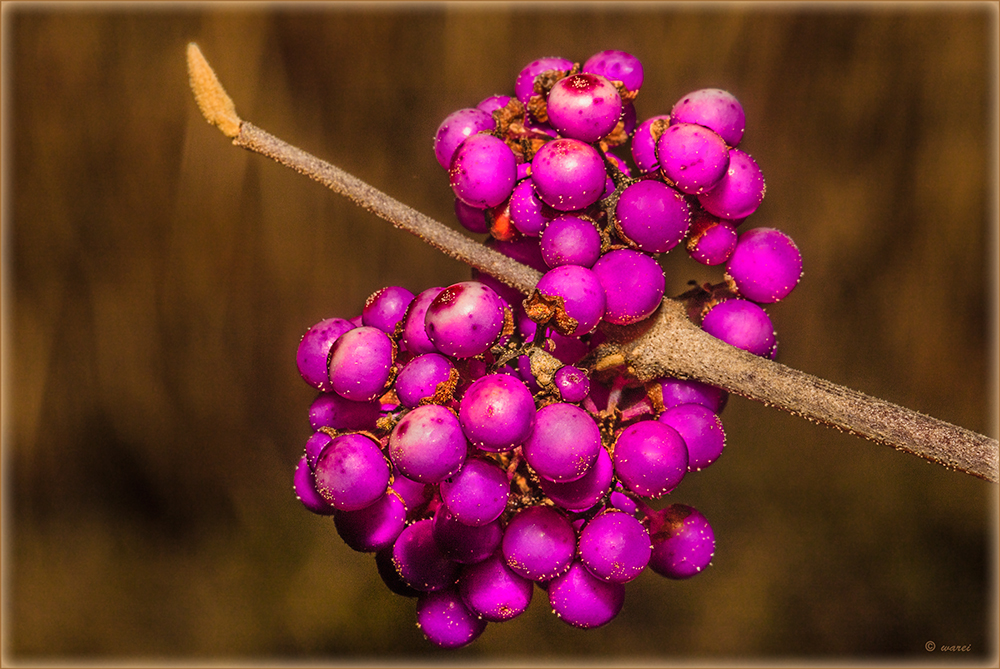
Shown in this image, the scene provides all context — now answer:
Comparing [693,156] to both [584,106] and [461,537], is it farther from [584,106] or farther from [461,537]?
[461,537]

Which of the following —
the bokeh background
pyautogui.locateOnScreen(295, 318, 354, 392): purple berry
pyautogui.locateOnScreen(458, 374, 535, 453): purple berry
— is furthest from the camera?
the bokeh background

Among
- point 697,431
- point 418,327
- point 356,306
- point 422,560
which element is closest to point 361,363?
point 418,327

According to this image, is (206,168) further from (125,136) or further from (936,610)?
(936,610)

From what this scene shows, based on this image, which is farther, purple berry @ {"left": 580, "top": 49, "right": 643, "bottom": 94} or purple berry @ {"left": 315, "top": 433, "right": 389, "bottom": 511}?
purple berry @ {"left": 580, "top": 49, "right": 643, "bottom": 94}

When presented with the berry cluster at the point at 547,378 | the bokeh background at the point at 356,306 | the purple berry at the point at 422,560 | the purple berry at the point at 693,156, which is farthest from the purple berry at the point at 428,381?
the bokeh background at the point at 356,306

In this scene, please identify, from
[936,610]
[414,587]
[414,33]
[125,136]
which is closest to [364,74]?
[414,33]

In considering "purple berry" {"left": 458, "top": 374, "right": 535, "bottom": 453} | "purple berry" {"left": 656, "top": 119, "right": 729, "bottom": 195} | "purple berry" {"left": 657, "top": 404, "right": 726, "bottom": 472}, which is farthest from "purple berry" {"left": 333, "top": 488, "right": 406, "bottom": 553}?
"purple berry" {"left": 656, "top": 119, "right": 729, "bottom": 195}

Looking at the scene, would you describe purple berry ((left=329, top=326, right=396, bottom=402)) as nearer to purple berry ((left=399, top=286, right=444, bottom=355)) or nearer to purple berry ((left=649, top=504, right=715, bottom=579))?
purple berry ((left=399, top=286, right=444, bottom=355))
